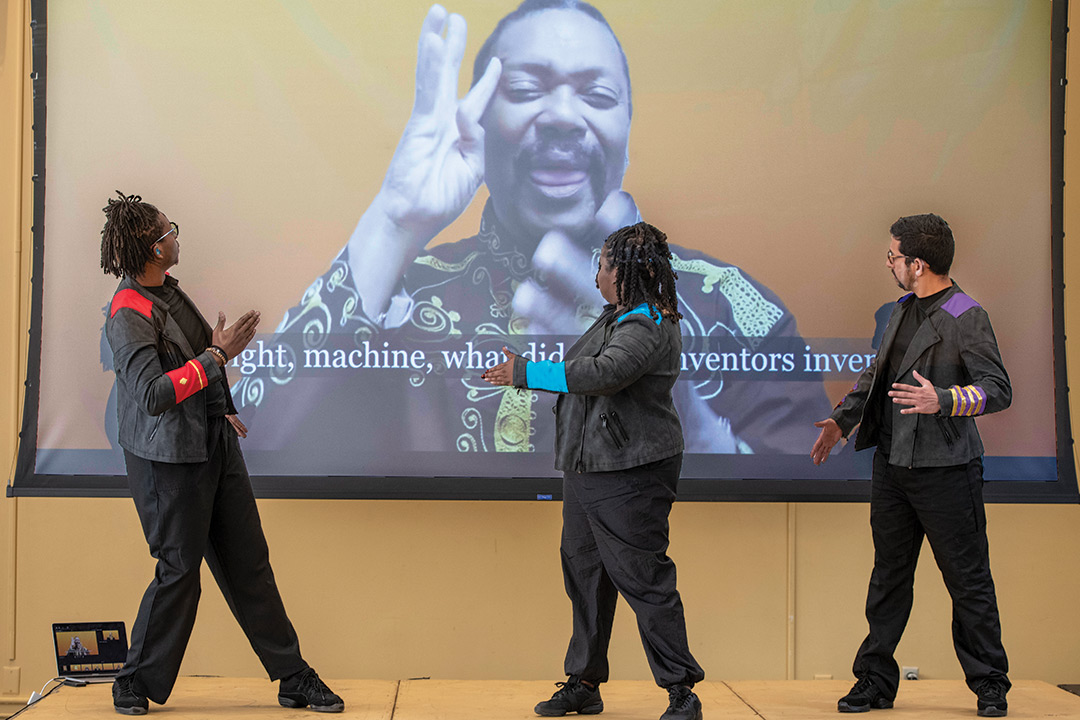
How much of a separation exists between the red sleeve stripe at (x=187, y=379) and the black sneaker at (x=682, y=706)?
171 cm

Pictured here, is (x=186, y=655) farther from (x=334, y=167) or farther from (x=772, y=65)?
(x=772, y=65)

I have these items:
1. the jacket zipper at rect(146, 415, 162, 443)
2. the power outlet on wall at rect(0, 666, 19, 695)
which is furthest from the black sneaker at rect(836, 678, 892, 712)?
the power outlet on wall at rect(0, 666, 19, 695)

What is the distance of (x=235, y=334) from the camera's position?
2816 millimetres

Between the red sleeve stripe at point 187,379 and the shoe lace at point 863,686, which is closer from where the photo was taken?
the red sleeve stripe at point 187,379

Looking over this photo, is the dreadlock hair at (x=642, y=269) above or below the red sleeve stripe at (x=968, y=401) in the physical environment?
above

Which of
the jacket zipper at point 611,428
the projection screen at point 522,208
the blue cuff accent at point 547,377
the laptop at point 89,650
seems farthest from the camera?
A: the projection screen at point 522,208

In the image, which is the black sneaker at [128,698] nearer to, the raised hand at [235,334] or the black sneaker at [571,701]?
the raised hand at [235,334]

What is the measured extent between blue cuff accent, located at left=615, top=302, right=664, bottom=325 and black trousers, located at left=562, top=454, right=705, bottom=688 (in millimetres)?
444

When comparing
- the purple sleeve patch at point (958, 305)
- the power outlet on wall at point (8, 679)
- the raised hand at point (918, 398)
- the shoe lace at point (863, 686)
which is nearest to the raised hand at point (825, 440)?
the raised hand at point (918, 398)

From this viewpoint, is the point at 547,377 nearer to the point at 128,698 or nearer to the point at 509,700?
the point at 509,700

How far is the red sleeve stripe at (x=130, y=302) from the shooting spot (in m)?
2.76

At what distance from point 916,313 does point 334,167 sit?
216 centimetres

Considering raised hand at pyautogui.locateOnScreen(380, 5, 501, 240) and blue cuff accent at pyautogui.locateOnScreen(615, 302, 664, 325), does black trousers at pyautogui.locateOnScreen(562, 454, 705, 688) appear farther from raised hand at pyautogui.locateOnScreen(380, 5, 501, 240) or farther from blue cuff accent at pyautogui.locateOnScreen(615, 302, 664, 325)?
raised hand at pyautogui.locateOnScreen(380, 5, 501, 240)

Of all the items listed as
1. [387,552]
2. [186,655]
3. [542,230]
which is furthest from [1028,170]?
[186,655]
